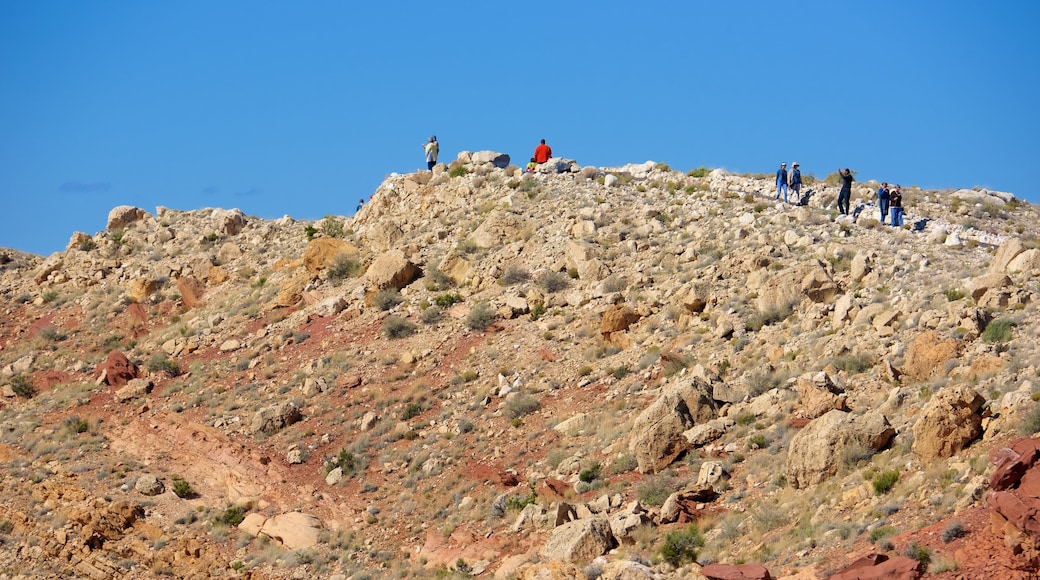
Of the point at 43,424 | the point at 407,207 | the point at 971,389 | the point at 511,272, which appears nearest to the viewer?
the point at 971,389

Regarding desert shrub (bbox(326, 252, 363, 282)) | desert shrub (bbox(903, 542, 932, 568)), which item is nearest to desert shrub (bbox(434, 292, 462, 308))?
desert shrub (bbox(326, 252, 363, 282))

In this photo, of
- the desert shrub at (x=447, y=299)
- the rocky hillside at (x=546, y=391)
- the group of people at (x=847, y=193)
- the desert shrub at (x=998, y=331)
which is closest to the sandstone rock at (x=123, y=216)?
the rocky hillside at (x=546, y=391)

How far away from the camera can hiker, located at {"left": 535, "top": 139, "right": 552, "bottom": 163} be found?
4309 centimetres

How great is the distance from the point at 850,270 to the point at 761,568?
14.1 meters

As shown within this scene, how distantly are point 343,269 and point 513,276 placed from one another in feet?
21.7

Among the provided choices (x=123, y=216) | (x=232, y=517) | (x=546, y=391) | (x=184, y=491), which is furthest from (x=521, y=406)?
(x=123, y=216)

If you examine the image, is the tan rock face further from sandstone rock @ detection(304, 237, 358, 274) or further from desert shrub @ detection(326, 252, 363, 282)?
sandstone rock @ detection(304, 237, 358, 274)

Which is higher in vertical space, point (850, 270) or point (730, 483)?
point (850, 270)

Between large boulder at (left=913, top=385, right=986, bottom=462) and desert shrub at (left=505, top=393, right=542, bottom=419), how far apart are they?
35.3 feet

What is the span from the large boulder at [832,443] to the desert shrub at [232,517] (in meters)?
13.2

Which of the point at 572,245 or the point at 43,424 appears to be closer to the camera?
the point at 43,424

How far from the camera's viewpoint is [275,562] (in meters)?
24.4

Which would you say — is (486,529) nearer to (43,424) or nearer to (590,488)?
(590,488)

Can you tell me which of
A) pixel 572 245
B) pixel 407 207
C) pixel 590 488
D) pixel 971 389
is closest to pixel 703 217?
pixel 572 245
